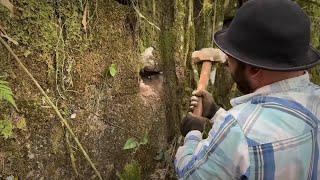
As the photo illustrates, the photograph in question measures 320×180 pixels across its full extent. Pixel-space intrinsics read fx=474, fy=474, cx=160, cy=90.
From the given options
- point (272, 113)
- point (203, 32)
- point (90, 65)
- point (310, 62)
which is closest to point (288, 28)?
point (310, 62)

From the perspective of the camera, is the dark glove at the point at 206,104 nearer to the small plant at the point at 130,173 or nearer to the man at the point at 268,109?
the small plant at the point at 130,173

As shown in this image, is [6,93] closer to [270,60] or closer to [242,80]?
[242,80]

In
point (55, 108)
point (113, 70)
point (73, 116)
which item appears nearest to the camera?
point (55, 108)

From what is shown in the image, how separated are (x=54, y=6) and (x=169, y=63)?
1.11m

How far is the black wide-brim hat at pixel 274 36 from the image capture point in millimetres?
1970

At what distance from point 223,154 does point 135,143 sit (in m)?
1.46

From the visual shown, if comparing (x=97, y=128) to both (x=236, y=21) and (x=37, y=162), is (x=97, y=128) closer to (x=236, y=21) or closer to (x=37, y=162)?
(x=37, y=162)

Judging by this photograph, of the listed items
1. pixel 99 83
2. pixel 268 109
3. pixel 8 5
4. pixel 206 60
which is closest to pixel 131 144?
pixel 99 83

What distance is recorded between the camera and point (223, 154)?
1955 mm

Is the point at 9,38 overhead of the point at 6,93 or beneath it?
overhead

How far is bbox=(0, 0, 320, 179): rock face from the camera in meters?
2.81

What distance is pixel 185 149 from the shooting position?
2.29m

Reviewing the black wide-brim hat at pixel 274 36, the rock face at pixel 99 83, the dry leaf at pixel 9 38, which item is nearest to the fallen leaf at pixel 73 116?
the rock face at pixel 99 83

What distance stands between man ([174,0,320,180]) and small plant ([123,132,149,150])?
122cm
